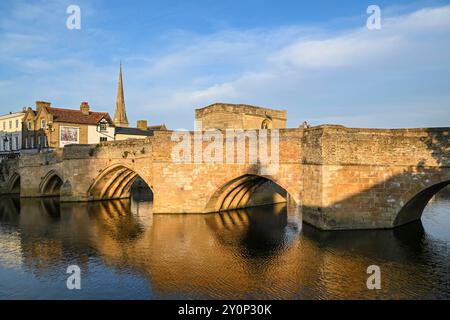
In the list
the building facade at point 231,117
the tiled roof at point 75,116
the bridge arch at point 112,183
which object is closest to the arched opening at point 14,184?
the tiled roof at point 75,116

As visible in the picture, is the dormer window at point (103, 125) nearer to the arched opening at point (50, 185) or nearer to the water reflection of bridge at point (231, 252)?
the arched opening at point (50, 185)

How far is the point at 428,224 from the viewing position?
2350cm

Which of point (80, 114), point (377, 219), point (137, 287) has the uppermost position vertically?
point (80, 114)

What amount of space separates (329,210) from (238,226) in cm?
659

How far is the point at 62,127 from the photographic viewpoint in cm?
4606

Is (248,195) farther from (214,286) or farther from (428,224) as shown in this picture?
(214,286)

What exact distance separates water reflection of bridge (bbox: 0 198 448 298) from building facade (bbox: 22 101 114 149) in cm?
2061

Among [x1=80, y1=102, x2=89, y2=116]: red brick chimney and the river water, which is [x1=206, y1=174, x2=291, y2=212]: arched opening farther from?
[x1=80, y1=102, x2=89, y2=116]: red brick chimney

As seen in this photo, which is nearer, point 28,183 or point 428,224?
point 428,224

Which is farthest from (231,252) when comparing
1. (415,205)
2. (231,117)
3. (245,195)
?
(231,117)

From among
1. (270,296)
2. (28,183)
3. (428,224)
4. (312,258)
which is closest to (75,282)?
(270,296)

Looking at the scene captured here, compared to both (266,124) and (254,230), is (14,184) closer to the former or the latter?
(266,124)

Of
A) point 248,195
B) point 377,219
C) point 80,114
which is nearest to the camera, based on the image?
point 377,219

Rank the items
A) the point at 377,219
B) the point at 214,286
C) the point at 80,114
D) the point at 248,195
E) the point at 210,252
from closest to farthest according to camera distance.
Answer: the point at 214,286
the point at 210,252
the point at 377,219
the point at 248,195
the point at 80,114
